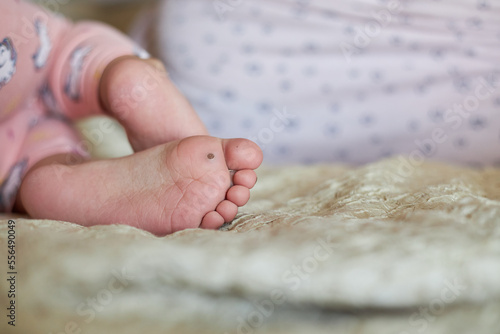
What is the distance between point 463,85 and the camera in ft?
2.69

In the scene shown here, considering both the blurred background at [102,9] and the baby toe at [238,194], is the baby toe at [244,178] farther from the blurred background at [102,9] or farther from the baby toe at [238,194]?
the blurred background at [102,9]

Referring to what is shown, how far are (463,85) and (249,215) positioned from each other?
55cm

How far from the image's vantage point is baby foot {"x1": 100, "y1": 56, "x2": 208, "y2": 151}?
56 cm

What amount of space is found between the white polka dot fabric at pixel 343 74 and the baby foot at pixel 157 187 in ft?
1.36

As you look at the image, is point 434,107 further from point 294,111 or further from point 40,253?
point 40,253

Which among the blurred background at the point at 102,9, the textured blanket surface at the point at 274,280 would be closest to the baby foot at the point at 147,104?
the textured blanket surface at the point at 274,280

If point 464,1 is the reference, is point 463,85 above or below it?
below

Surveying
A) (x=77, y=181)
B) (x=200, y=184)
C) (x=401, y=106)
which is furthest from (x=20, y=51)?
(x=401, y=106)

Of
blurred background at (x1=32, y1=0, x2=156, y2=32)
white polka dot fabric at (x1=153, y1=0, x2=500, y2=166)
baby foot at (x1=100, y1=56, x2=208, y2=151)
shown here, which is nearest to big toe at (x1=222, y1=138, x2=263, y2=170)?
baby foot at (x1=100, y1=56, x2=208, y2=151)

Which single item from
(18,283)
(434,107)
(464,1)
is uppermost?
(464,1)

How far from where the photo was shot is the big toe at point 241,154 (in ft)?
1.59

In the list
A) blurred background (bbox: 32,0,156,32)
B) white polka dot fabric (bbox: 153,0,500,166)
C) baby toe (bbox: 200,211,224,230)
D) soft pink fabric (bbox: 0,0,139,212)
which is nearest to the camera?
baby toe (bbox: 200,211,224,230)

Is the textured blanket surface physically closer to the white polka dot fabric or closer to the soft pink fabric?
the soft pink fabric

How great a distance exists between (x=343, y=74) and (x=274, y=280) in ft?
2.02
